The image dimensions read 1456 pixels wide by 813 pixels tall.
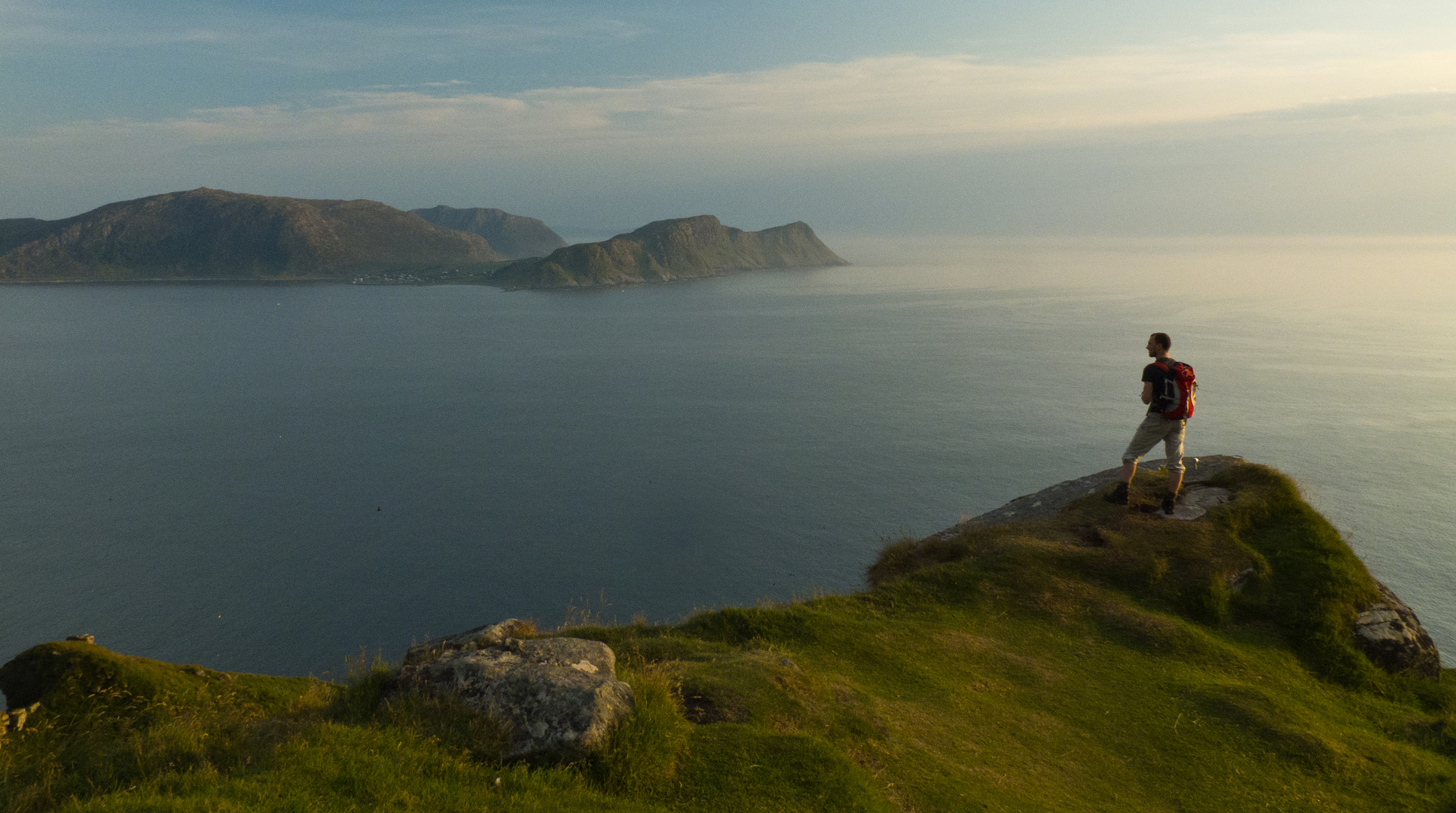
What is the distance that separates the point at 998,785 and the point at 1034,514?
13.8m

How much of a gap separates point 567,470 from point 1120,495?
6690cm

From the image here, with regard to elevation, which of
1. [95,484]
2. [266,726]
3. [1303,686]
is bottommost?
[95,484]

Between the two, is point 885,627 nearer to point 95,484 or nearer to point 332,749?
point 332,749

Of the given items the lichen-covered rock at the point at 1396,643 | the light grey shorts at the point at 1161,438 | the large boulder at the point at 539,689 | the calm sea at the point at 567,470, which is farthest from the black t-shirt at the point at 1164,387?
the calm sea at the point at 567,470

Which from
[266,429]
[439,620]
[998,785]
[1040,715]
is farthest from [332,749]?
[266,429]

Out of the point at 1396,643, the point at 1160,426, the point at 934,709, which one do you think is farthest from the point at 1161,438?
the point at 934,709

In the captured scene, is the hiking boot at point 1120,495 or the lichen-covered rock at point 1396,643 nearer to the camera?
the lichen-covered rock at point 1396,643

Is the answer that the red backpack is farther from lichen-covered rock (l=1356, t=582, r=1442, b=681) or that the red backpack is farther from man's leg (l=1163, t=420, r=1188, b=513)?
lichen-covered rock (l=1356, t=582, r=1442, b=681)

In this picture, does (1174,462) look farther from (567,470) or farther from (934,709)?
(567,470)

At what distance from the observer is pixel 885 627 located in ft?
47.6

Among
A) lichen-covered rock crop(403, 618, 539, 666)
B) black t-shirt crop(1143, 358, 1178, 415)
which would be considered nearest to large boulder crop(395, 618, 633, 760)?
lichen-covered rock crop(403, 618, 539, 666)

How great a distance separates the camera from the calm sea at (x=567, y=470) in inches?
2156

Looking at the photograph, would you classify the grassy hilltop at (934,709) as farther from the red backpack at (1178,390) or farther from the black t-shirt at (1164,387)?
the black t-shirt at (1164,387)

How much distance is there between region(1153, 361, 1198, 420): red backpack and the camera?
16812 mm
